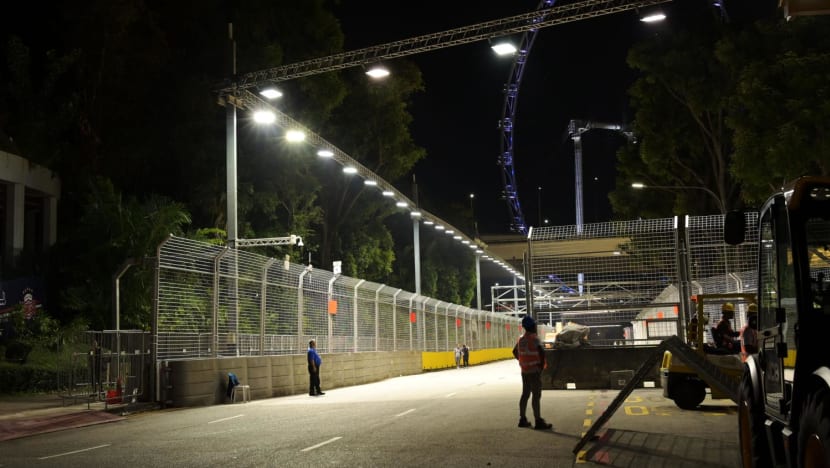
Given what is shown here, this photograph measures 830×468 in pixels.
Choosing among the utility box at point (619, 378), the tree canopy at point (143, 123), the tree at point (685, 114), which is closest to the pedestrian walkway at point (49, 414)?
the tree canopy at point (143, 123)

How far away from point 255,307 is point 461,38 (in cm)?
932

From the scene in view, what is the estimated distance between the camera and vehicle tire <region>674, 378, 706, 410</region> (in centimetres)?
1716

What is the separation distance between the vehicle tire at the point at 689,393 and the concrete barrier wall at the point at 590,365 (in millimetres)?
4323

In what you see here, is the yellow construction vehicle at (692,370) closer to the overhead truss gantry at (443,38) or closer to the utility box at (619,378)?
the utility box at (619,378)

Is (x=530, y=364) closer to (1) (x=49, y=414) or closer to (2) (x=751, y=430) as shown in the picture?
(2) (x=751, y=430)

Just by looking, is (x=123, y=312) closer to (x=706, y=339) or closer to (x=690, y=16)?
(x=706, y=339)

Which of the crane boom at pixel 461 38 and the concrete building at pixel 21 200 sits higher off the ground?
the crane boom at pixel 461 38

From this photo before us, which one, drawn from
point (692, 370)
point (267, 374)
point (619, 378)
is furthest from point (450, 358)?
point (692, 370)

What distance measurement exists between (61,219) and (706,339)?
28.3 meters

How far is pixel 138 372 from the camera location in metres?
21.5

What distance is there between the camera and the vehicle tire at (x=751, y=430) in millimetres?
7766

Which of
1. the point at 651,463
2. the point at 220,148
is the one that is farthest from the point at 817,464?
the point at 220,148

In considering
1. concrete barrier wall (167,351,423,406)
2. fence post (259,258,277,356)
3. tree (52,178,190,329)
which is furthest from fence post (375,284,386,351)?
fence post (259,258,277,356)

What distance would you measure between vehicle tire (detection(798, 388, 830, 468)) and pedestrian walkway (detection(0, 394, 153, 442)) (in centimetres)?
1312
